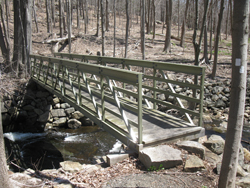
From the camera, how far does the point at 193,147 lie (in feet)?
12.9

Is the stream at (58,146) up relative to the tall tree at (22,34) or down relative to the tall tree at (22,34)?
down

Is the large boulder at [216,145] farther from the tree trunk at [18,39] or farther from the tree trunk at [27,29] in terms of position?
the tree trunk at [18,39]

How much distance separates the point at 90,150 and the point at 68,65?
298cm

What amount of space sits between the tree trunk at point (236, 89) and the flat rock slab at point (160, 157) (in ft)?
2.59

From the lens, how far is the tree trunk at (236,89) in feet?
8.23

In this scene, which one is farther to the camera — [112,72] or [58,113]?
[58,113]

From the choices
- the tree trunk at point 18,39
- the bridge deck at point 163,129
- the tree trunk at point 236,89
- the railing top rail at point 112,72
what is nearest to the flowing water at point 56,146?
the bridge deck at point 163,129

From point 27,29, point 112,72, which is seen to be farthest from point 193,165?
point 27,29

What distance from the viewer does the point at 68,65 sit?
6.07 m

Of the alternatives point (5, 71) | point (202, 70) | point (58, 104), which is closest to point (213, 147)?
point (202, 70)

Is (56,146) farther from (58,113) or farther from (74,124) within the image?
(58,113)

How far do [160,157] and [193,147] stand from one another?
710 millimetres

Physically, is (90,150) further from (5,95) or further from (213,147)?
(5,95)

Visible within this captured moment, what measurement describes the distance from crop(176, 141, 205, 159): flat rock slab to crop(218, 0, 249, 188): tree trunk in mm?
910
